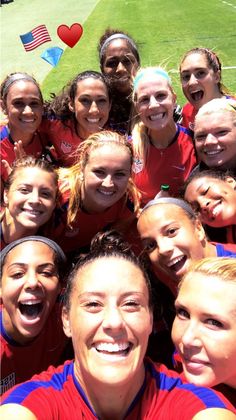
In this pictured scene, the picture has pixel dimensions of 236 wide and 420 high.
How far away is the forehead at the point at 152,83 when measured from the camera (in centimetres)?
478

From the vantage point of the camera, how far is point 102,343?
2.37 metres

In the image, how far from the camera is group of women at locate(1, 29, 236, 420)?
94.6 inches

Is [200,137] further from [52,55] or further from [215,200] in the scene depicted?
[52,55]

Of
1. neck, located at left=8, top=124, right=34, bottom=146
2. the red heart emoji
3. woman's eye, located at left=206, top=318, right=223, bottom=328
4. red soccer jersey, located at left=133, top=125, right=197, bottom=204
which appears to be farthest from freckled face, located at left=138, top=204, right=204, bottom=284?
the red heart emoji

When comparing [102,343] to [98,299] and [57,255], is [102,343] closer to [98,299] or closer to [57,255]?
[98,299]

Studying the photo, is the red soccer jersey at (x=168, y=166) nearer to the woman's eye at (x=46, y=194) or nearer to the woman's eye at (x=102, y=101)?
the woman's eye at (x=102, y=101)

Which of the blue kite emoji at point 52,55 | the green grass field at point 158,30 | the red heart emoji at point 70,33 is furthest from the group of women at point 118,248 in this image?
the green grass field at point 158,30

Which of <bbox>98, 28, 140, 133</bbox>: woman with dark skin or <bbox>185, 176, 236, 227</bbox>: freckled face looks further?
<bbox>98, 28, 140, 133</bbox>: woman with dark skin

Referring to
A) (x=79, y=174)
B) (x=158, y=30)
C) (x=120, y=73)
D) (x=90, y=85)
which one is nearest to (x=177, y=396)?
(x=79, y=174)

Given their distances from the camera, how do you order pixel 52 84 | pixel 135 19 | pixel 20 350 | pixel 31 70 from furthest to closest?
pixel 135 19
pixel 31 70
pixel 52 84
pixel 20 350

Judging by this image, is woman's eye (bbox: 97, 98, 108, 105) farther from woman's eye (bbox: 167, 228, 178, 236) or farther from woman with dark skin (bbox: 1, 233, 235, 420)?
woman with dark skin (bbox: 1, 233, 235, 420)

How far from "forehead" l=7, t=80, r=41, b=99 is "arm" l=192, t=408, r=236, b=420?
395 cm

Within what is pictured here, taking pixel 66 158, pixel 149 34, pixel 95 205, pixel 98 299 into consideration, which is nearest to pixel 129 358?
pixel 98 299

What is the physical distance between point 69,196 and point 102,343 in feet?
7.31
